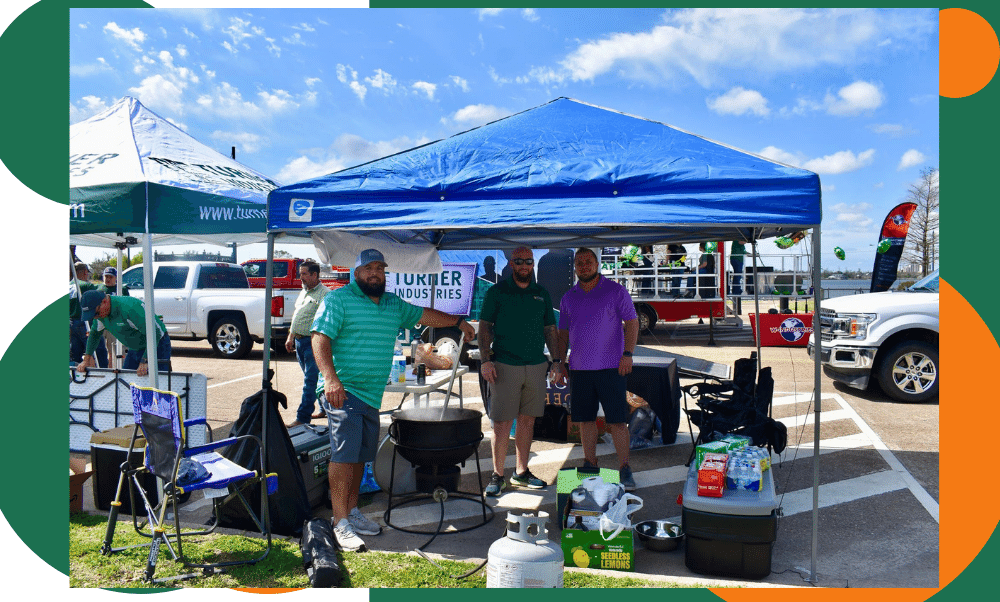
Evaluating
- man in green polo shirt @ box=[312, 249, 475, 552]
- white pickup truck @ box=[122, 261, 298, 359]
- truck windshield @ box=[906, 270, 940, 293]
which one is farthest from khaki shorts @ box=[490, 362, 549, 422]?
white pickup truck @ box=[122, 261, 298, 359]

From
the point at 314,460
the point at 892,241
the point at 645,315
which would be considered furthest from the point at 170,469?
the point at 892,241

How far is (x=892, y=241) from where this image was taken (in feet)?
49.1

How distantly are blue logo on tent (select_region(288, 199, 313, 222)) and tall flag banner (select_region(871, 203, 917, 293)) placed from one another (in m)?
14.6

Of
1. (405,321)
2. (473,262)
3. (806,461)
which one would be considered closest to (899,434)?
(806,461)

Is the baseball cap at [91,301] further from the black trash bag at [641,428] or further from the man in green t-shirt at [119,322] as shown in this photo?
the black trash bag at [641,428]

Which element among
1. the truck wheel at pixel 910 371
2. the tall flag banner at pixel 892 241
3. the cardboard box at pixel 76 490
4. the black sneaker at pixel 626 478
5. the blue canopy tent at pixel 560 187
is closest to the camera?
the blue canopy tent at pixel 560 187

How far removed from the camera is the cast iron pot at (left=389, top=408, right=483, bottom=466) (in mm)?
4340

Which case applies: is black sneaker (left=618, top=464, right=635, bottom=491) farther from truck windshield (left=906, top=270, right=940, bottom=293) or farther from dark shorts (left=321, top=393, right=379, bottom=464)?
truck windshield (left=906, top=270, right=940, bottom=293)

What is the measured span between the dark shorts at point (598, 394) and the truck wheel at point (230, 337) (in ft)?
31.6

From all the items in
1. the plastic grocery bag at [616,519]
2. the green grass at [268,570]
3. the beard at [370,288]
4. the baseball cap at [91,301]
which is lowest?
the green grass at [268,570]

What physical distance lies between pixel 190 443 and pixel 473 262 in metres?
7.79

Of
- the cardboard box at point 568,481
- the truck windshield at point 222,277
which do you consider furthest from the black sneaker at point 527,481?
the truck windshield at point 222,277

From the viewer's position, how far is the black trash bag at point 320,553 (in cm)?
358

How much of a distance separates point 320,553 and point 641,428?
3.70 meters
